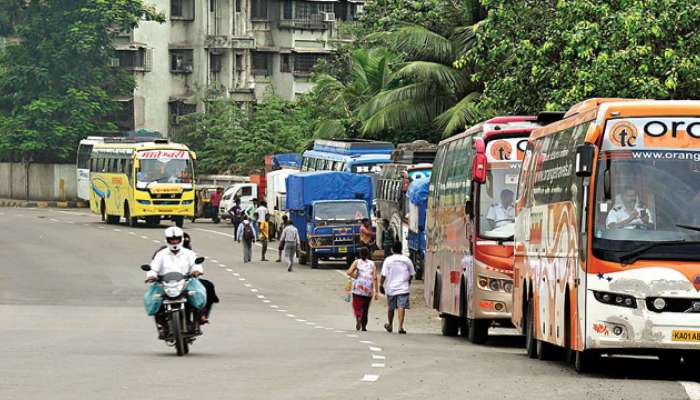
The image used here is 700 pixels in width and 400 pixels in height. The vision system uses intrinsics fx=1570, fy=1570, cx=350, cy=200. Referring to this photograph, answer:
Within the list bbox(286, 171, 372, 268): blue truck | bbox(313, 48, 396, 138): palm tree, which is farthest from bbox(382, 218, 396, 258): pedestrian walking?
bbox(313, 48, 396, 138): palm tree

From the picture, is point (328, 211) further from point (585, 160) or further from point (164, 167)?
point (585, 160)

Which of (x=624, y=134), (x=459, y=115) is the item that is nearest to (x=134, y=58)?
(x=459, y=115)

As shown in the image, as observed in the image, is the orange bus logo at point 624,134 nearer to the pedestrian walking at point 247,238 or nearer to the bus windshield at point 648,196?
the bus windshield at point 648,196

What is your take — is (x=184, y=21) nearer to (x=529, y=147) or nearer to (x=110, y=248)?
(x=110, y=248)

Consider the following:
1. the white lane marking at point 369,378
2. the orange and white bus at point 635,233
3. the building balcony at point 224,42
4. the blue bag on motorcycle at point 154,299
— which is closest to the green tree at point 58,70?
the building balcony at point 224,42

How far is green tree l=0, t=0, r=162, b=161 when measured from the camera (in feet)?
269

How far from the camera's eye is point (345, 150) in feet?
178

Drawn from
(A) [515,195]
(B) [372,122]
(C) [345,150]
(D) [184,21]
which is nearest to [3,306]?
(A) [515,195]

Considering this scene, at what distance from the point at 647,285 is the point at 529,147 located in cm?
566

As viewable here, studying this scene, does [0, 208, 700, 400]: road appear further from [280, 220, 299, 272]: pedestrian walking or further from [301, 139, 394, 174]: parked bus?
[301, 139, 394, 174]: parked bus

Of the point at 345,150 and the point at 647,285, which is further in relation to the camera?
the point at 345,150

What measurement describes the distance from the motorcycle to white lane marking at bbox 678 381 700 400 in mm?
6140

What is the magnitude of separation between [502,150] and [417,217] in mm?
17238

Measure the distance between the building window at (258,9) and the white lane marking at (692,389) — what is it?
246ft
